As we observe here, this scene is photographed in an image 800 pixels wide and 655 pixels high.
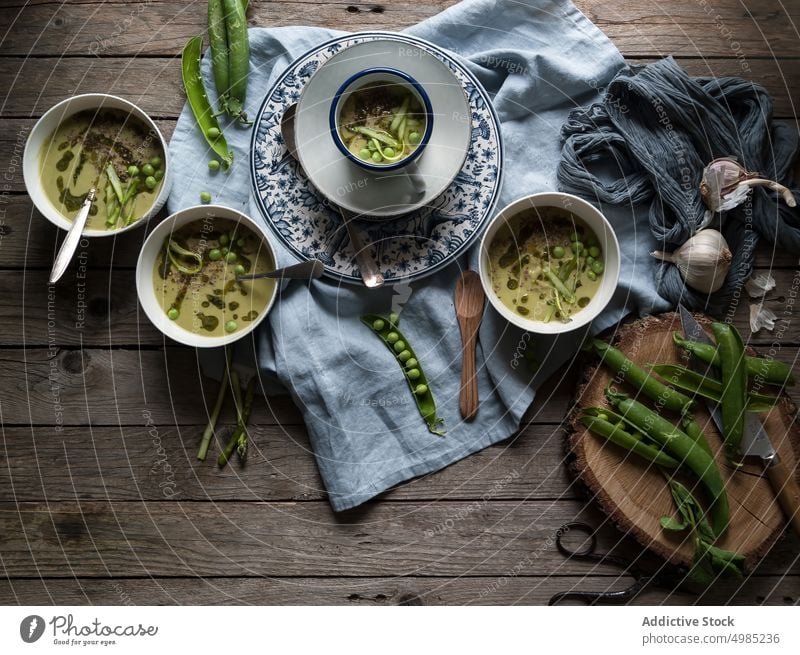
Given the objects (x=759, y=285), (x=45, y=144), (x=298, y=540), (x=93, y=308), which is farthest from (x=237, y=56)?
(x=759, y=285)

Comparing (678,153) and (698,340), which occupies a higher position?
(678,153)

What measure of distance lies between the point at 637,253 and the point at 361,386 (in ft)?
2.58

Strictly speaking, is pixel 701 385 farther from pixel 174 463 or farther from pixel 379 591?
pixel 174 463

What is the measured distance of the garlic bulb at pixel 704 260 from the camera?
1.67 m

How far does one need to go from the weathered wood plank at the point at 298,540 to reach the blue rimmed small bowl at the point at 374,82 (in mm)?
862

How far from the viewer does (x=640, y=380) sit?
169 centimetres

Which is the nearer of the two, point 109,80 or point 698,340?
point 698,340

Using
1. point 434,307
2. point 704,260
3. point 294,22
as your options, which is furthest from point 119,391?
point 704,260

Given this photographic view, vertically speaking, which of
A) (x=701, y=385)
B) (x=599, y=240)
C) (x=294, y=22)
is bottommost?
(x=701, y=385)

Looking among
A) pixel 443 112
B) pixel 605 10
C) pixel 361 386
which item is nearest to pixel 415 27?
pixel 443 112

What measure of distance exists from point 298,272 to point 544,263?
23.8 inches

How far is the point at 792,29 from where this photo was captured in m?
1.85

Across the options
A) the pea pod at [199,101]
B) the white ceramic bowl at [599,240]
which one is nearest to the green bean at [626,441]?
the white ceramic bowl at [599,240]

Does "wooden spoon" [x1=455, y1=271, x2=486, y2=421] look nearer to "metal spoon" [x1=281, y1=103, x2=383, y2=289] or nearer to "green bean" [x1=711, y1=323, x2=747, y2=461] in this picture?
"metal spoon" [x1=281, y1=103, x2=383, y2=289]
